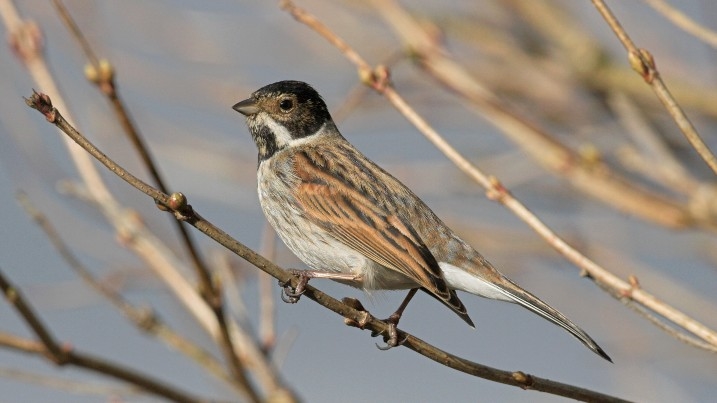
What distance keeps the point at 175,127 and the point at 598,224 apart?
246 cm

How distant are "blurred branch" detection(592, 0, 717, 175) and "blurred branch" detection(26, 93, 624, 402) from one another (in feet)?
A: 2.64

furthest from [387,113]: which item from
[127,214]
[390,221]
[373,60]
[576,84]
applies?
[127,214]

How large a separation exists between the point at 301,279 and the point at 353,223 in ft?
3.29

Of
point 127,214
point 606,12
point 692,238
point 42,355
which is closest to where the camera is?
point 606,12

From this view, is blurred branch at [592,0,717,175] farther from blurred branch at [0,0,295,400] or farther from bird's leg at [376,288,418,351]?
blurred branch at [0,0,295,400]

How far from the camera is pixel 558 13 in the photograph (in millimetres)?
5891

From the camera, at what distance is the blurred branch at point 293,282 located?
2.82 meters

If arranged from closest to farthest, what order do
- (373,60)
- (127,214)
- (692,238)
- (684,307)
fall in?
(127,214) < (684,307) < (692,238) < (373,60)

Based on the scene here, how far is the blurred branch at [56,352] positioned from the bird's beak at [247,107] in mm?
1745

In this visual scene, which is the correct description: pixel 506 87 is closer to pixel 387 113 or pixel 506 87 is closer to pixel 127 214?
pixel 387 113

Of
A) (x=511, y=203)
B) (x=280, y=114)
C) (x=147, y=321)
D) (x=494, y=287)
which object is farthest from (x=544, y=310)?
(x=280, y=114)

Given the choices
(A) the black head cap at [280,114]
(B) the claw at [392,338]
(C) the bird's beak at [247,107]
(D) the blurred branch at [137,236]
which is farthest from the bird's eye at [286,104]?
(B) the claw at [392,338]

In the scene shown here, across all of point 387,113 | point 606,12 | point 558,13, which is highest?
point 558,13

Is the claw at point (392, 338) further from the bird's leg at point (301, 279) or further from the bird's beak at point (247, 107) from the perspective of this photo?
the bird's beak at point (247, 107)
